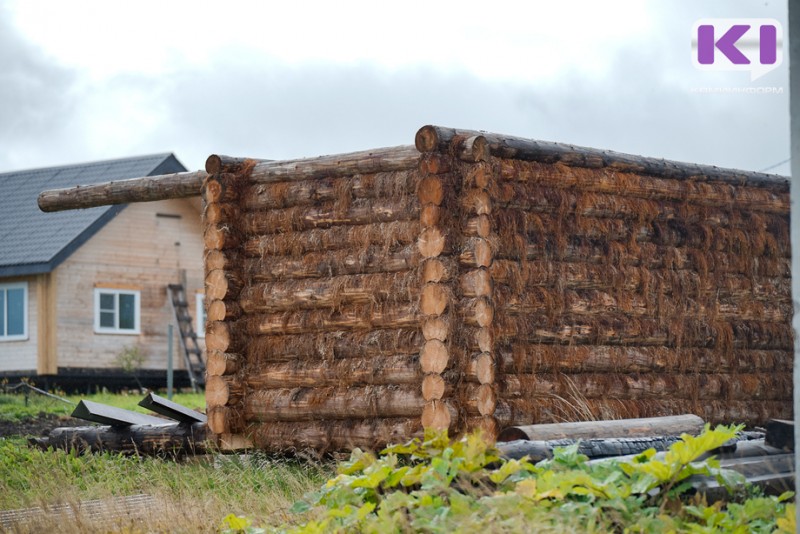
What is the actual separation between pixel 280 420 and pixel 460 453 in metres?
5.27

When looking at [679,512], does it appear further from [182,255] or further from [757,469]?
[182,255]

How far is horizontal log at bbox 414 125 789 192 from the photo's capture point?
32.8ft

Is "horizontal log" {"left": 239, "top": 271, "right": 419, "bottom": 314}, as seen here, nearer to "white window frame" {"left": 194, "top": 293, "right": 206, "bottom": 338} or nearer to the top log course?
the top log course

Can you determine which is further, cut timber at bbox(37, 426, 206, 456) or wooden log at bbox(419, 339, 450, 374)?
cut timber at bbox(37, 426, 206, 456)

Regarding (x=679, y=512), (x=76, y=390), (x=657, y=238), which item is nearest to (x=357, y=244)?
(x=657, y=238)

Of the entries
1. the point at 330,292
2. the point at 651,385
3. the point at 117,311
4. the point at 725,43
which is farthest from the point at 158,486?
the point at 117,311

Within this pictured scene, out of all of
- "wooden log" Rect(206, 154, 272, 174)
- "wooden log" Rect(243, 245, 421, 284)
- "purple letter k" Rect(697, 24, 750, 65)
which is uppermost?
"purple letter k" Rect(697, 24, 750, 65)

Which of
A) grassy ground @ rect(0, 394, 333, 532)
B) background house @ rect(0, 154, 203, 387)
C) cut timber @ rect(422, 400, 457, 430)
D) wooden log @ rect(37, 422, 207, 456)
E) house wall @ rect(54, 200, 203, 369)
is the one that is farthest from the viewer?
house wall @ rect(54, 200, 203, 369)

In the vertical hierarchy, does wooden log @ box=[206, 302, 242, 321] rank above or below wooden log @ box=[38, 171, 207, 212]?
below

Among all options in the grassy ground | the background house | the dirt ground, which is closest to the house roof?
the background house

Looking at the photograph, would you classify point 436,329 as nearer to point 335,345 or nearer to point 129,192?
point 335,345

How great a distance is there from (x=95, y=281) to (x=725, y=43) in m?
19.5

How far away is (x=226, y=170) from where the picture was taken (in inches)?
463

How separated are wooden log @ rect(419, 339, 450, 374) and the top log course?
1598 millimetres
